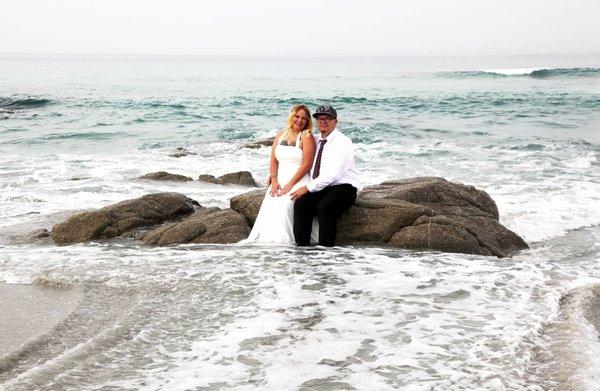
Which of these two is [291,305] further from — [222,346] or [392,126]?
[392,126]

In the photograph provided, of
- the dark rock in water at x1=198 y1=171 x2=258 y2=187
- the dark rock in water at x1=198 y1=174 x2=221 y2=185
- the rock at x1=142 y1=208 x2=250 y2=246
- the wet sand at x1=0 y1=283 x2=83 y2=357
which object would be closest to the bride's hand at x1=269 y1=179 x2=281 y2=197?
the rock at x1=142 y1=208 x2=250 y2=246

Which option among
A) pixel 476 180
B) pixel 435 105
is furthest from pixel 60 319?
pixel 435 105

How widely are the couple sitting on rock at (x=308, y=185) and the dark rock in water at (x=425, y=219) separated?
1.24ft

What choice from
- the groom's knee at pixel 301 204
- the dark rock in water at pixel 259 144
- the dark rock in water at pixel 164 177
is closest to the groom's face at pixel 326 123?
the groom's knee at pixel 301 204

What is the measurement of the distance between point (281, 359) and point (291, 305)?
4.15 feet

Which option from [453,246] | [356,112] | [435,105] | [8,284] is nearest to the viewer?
[8,284]

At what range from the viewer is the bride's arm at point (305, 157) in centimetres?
843

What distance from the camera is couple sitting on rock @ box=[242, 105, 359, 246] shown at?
8266 mm

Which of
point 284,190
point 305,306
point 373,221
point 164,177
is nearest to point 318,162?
point 284,190

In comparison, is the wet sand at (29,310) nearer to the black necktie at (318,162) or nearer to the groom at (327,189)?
the groom at (327,189)

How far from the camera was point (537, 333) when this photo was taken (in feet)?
17.0

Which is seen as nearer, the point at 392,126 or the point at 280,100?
the point at 392,126

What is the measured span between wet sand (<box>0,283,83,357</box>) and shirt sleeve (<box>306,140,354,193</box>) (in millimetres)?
3387

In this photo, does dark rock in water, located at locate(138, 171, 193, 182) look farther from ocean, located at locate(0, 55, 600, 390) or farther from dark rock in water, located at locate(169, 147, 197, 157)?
dark rock in water, located at locate(169, 147, 197, 157)
